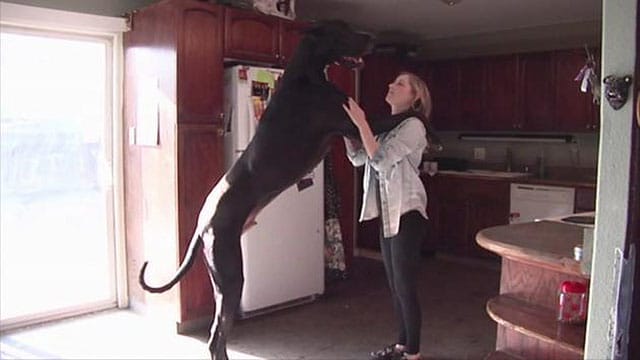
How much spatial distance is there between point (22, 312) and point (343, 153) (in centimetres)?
262

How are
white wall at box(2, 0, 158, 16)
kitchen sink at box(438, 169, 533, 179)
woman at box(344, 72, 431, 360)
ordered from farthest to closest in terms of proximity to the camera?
1. kitchen sink at box(438, 169, 533, 179)
2. white wall at box(2, 0, 158, 16)
3. woman at box(344, 72, 431, 360)

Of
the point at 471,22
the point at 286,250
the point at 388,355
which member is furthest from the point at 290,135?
the point at 471,22

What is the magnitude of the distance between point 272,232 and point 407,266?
52.1 inches

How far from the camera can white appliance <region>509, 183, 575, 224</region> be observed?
4695 millimetres

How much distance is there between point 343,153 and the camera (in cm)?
454

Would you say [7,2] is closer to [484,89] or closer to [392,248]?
[392,248]

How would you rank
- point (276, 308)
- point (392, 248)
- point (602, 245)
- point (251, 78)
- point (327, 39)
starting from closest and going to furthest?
point (602, 245) → point (327, 39) → point (392, 248) → point (251, 78) → point (276, 308)

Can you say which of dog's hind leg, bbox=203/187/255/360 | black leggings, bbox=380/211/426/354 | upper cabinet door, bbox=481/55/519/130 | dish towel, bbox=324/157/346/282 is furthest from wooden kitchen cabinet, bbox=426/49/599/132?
dog's hind leg, bbox=203/187/255/360

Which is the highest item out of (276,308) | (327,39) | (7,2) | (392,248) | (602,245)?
(7,2)

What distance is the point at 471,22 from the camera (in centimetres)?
511

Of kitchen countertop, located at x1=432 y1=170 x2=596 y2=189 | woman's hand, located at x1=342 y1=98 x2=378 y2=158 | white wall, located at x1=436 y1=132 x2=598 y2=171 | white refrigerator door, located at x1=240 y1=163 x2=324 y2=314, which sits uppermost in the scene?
woman's hand, located at x1=342 y1=98 x2=378 y2=158

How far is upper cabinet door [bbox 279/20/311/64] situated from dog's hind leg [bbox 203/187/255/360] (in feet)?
8.31

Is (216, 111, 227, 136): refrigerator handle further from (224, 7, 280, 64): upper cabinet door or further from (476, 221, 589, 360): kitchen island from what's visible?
(476, 221, 589, 360): kitchen island

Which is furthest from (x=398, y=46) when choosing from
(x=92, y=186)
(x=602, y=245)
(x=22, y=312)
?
(x=602, y=245)
